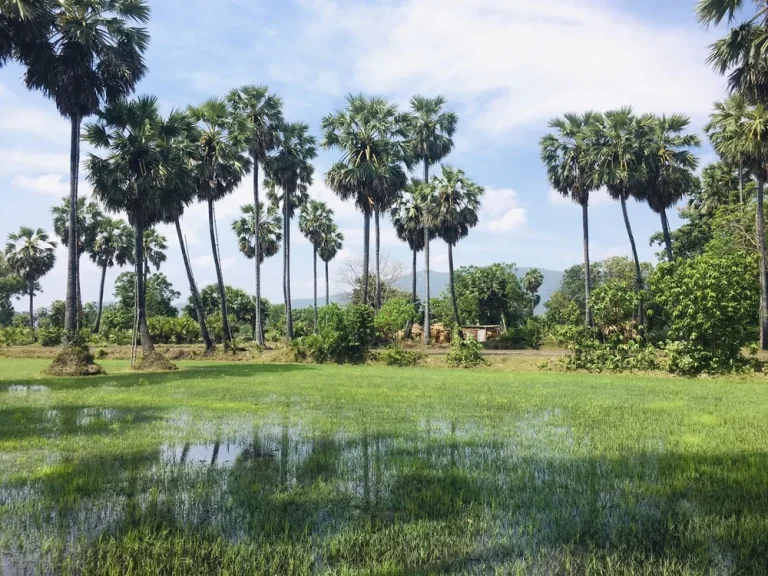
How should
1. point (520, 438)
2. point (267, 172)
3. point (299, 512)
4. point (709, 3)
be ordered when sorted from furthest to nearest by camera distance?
point (267, 172) → point (709, 3) → point (520, 438) → point (299, 512)

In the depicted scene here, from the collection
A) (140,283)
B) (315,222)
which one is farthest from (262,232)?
(140,283)

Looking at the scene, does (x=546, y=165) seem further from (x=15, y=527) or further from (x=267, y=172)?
(x=15, y=527)

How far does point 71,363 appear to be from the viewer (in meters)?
21.2

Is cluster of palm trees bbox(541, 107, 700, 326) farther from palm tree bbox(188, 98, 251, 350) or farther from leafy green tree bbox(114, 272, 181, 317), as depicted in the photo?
leafy green tree bbox(114, 272, 181, 317)

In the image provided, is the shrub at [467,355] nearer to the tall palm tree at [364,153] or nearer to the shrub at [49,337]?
the tall palm tree at [364,153]


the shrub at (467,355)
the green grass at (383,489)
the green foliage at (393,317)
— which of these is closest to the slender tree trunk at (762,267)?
the shrub at (467,355)

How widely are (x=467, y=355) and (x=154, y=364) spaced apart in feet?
48.8

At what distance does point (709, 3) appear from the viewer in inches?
649

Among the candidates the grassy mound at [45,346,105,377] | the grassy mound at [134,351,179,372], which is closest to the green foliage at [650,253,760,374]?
the grassy mound at [134,351,179,372]

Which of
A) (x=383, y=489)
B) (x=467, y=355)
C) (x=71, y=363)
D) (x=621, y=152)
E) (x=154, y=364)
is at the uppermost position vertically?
(x=621, y=152)

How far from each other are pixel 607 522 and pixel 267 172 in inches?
1453

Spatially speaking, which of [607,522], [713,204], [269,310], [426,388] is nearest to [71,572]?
[607,522]

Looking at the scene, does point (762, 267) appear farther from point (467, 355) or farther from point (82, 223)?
point (82, 223)

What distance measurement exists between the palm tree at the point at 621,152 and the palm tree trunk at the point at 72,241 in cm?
2909
